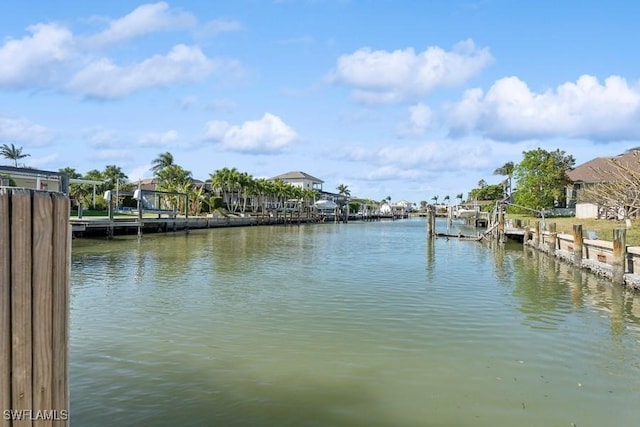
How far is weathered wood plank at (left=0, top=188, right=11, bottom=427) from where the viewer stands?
2.74 metres

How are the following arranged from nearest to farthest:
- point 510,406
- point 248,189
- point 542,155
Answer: point 510,406 < point 542,155 < point 248,189

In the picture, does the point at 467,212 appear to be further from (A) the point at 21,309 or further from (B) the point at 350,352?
(A) the point at 21,309

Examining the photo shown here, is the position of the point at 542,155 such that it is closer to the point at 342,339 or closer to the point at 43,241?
the point at 342,339

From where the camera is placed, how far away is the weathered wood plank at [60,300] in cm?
294

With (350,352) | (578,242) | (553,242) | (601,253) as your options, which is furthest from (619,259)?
(350,352)

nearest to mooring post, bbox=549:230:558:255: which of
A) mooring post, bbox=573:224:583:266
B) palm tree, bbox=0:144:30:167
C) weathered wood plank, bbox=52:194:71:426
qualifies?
mooring post, bbox=573:224:583:266

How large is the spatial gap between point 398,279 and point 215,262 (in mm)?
10540

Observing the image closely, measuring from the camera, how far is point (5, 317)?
9.13 feet

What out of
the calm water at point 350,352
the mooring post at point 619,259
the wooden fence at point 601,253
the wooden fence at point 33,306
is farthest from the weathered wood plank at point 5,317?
the mooring post at point 619,259

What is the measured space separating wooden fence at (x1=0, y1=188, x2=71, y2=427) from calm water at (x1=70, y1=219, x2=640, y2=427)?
427cm

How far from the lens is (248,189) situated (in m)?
94.2

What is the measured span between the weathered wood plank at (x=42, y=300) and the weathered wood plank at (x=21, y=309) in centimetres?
3

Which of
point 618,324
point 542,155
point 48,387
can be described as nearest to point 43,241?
point 48,387

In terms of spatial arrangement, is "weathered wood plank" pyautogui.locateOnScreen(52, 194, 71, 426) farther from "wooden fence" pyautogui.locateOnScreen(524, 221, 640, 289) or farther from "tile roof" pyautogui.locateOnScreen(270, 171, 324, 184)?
"tile roof" pyautogui.locateOnScreen(270, 171, 324, 184)
